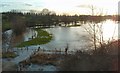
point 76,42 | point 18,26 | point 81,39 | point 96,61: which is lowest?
point 76,42

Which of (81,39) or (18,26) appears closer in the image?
(81,39)

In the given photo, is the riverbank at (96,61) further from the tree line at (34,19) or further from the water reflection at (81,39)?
the tree line at (34,19)

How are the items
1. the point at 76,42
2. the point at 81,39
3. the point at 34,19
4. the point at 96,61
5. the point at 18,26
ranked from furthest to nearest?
the point at 34,19, the point at 18,26, the point at 81,39, the point at 76,42, the point at 96,61

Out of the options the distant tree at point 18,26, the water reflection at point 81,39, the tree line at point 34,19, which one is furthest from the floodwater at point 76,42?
the tree line at point 34,19

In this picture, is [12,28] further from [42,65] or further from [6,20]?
[42,65]

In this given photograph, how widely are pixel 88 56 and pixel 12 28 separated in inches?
839

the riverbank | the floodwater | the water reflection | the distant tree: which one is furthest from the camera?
the distant tree

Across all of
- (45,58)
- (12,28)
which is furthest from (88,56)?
(12,28)

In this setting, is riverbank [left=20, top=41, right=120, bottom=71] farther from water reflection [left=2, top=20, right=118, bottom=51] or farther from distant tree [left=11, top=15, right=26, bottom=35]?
distant tree [left=11, top=15, right=26, bottom=35]

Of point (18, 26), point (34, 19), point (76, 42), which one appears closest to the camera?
point (76, 42)

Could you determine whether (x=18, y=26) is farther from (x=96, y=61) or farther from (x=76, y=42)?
(x=96, y=61)

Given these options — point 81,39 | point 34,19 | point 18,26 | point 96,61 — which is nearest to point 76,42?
point 81,39

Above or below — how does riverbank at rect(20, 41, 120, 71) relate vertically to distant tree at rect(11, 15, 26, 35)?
below

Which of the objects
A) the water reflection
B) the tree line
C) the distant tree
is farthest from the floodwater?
the tree line
